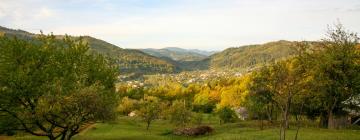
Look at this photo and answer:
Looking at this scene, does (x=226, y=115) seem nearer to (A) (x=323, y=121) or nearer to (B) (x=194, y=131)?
(A) (x=323, y=121)

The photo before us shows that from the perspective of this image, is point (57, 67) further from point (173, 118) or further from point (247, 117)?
point (247, 117)

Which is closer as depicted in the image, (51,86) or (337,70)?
(51,86)

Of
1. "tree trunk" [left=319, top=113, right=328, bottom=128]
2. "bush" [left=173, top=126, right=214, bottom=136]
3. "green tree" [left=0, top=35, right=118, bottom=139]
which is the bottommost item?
"bush" [left=173, top=126, right=214, bottom=136]

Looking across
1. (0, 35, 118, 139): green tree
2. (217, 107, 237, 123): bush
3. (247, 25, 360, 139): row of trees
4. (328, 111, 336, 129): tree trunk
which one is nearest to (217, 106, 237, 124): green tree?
(217, 107, 237, 123): bush

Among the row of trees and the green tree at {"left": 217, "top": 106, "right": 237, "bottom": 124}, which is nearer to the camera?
the row of trees

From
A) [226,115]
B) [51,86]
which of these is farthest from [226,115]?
[51,86]

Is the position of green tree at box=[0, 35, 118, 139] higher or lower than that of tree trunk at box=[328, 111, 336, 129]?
higher

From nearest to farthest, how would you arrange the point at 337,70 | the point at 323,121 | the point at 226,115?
the point at 337,70
the point at 323,121
the point at 226,115

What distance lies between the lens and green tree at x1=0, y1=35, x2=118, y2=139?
36438mm

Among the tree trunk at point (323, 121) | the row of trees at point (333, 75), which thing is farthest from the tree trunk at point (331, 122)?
the tree trunk at point (323, 121)

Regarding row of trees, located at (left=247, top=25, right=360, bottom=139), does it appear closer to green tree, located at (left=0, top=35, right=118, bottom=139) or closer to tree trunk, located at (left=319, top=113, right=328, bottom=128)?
tree trunk, located at (left=319, top=113, right=328, bottom=128)

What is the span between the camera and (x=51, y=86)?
131 ft

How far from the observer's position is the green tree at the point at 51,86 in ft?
120

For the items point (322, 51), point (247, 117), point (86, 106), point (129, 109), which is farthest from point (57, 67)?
point (129, 109)
